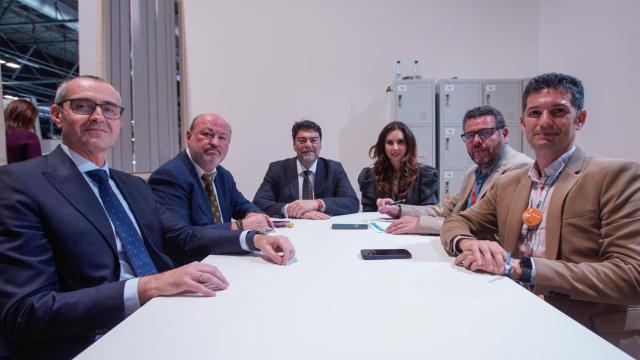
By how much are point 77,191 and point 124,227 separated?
190mm

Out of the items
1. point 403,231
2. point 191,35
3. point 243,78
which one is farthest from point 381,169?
point 191,35

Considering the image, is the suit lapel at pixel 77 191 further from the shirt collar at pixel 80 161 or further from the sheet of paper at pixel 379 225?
the sheet of paper at pixel 379 225

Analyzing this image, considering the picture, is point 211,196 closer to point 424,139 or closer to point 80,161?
point 80,161

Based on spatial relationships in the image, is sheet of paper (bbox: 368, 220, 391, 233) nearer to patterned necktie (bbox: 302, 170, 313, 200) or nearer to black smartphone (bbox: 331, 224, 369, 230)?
black smartphone (bbox: 331, 224, 369, 230)

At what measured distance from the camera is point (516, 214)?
1.35m

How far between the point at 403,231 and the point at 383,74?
2905 mm

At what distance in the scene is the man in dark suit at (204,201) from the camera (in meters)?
1.38

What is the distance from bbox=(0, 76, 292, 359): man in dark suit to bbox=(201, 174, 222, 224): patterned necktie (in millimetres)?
708

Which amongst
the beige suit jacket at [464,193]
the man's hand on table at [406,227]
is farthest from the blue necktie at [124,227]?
the beige suit jacket at [464,193]

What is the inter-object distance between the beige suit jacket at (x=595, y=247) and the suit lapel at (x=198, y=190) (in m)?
1.28

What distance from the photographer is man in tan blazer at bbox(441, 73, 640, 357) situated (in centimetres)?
104

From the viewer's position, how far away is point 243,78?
4145mm

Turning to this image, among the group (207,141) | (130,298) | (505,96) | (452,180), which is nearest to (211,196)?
(207,141)

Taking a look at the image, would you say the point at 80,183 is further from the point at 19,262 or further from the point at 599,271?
the point at 599,271
